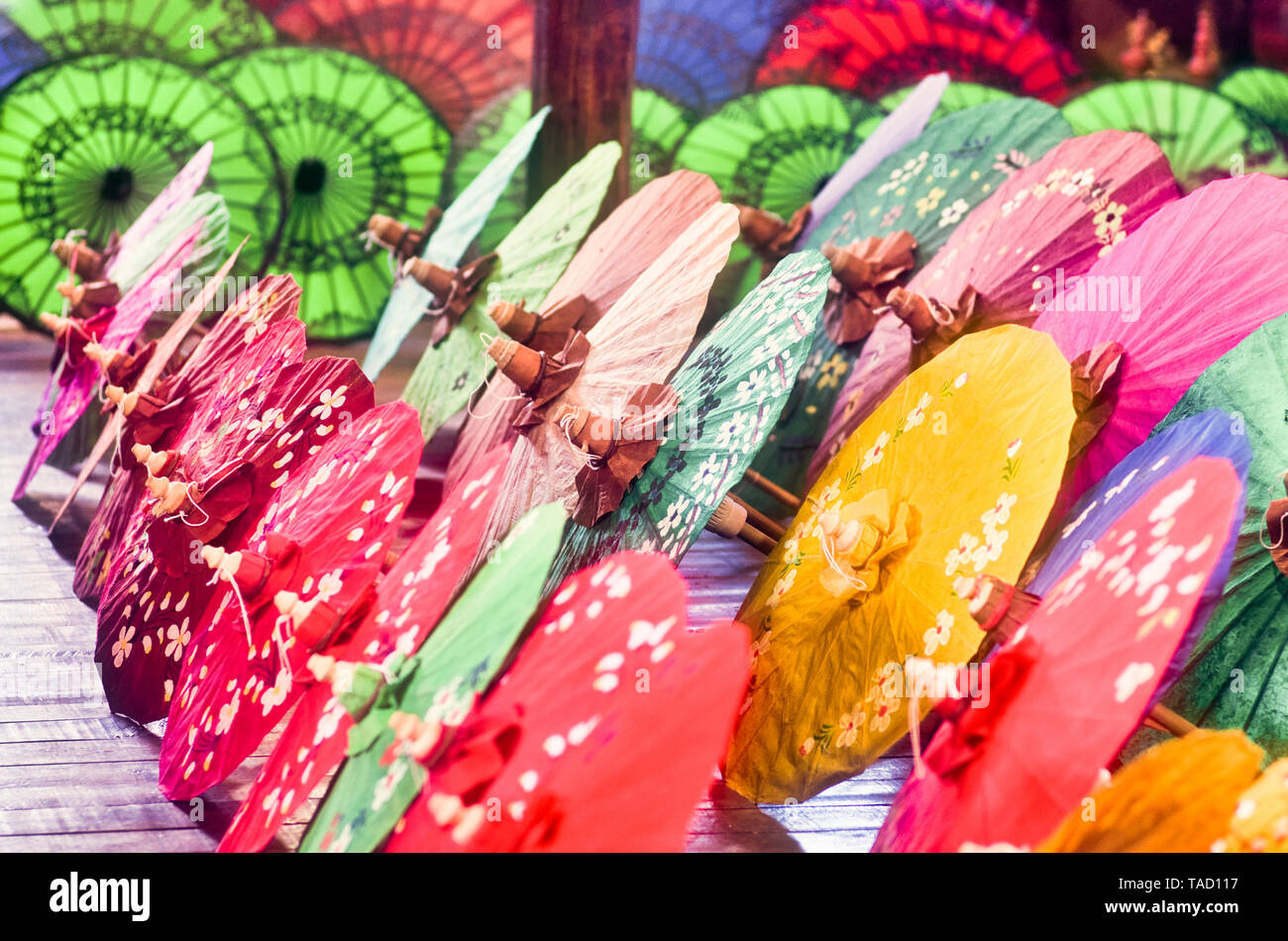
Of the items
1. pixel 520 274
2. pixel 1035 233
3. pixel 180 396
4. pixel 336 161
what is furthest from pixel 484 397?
pixel 336 161

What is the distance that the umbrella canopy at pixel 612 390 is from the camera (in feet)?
5.74

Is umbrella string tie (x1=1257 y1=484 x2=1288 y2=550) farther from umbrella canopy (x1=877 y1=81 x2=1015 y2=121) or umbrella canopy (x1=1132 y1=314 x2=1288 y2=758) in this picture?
umbrella canopy (x1=877 y1=81 x2=1015 y2=121)

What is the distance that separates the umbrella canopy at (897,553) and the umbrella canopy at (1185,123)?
7.38 feet

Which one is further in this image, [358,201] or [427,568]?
[358,201]

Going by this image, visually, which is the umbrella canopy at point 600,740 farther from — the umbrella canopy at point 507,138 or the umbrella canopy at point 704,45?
the umbrella canopy at point 704,45

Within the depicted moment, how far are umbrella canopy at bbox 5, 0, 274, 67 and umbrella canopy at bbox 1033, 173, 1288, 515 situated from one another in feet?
8.91

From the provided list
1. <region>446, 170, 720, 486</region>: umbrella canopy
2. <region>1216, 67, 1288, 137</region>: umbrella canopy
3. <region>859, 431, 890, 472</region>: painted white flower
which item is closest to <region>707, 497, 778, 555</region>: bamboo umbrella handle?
<region>859, 431, 890, 472</region>: painted white flower

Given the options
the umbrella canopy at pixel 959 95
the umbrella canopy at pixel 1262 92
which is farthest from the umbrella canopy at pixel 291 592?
the umbrella canopy at pixel 1262 92

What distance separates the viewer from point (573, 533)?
1.89m

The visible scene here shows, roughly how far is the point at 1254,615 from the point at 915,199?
1430 mm

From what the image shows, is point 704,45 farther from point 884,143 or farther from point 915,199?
point 915,199

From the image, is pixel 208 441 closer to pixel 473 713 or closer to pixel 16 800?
pixel 16 800
